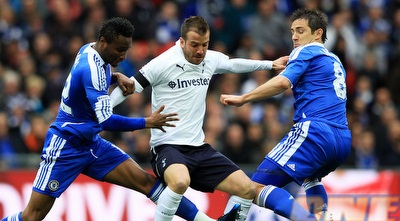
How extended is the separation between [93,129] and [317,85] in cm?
227

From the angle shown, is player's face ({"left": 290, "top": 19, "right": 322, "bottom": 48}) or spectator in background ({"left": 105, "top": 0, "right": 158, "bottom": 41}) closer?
player's face ({"left": 290, "top": 19, "right": 322, "bottom": 48})

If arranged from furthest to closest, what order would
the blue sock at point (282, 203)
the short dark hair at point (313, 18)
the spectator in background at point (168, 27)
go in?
1. the spectator in background at point (168, 27)
2. the short dark hair at point (313, 18)
3. the blue sock at point (282, 203)

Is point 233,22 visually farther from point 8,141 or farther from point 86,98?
Result: point 86,98

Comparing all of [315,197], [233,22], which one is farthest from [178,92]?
[233,22]

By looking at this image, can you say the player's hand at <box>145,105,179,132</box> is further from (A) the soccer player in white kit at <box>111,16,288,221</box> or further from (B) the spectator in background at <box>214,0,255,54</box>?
(B) the spectator in background at <box>214,0,255,54</box>

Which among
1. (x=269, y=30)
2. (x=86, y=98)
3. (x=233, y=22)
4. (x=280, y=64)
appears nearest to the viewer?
(x=86, y=98)

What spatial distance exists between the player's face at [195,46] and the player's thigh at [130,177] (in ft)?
4.12

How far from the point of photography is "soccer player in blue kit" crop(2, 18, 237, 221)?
8898 millimetres

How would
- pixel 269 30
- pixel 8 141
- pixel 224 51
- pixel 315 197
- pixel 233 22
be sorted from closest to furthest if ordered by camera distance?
pixel 315 197
pixel 8 141
pixel 224 51
pixel 269 30
pixel 233 22

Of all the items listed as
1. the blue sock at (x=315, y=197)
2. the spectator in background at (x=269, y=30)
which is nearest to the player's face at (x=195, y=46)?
the blue sock at (x=315, y=197)

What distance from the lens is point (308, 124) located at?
9031mm

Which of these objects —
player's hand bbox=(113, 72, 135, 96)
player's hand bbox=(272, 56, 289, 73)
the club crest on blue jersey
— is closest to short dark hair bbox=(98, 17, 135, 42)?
player's hand bbox=(113, 72, 135, 96)

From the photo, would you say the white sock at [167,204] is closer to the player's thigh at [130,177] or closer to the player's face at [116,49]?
the player's thigh at [130,177]

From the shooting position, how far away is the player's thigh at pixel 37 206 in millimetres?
9297
